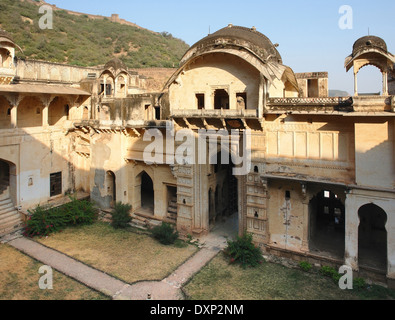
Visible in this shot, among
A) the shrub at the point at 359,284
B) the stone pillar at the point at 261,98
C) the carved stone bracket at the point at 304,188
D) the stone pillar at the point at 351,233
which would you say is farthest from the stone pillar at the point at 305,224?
the stone pillar at the point at 261,98

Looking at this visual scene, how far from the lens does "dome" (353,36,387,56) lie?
A: 1049cm

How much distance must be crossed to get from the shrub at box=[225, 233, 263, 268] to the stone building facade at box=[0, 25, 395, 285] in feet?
2.46

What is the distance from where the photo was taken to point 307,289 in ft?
34.6

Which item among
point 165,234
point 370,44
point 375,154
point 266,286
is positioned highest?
point 370,44

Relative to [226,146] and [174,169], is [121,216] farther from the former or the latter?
[226,146]

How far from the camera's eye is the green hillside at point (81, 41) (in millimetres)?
31672

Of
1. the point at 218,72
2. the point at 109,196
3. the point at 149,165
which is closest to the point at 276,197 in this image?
the point at 218,72

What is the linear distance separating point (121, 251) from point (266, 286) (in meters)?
6.31

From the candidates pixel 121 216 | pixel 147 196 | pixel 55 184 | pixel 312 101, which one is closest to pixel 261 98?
pixel 312 101

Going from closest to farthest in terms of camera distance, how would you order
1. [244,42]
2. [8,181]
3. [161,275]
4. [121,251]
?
[161,275], [244,42], [121,251], [8,181]

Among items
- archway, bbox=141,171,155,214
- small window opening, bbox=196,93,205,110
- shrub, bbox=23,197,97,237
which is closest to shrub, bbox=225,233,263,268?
archway, bbox=141,171,155,214

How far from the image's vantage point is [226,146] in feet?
45.0

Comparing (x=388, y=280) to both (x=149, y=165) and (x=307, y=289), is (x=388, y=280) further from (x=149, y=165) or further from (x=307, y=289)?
(x=149, y=165)

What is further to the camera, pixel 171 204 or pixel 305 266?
pixel 171 204
